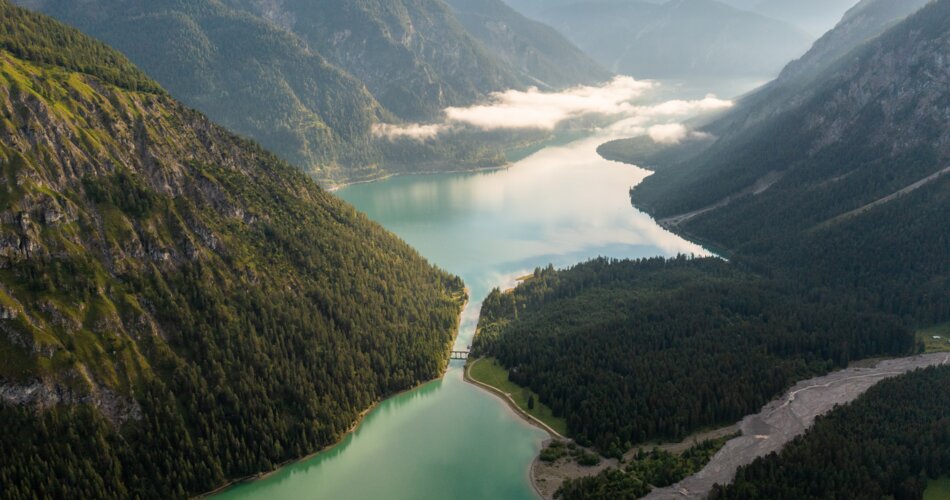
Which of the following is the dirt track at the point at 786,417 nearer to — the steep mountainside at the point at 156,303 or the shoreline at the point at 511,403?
the shoreline at the point at 511,403

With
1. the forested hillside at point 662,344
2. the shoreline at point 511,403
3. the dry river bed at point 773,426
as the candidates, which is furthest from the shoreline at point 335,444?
the dry river bed at point 773,426

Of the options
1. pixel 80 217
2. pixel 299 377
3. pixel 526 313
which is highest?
pixel 80 217

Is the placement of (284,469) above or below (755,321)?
below

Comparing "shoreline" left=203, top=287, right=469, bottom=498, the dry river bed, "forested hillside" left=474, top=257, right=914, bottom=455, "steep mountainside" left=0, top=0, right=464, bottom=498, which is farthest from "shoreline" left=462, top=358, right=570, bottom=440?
the dry river bed

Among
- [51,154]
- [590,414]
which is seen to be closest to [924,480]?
[590,414]

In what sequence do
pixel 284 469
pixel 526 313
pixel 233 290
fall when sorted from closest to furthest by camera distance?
pixel 284 469 < pixel 233 290 < pixel 526 313

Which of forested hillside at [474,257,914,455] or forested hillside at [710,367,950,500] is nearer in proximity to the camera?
forested hillside at [710,367,950,500]

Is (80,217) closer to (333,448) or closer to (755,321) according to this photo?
(333,448)

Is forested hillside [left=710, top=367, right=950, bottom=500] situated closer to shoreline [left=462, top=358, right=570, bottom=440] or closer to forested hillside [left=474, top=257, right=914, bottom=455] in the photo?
forested hillside [left=474, top=257, right=914, bottom=455]
